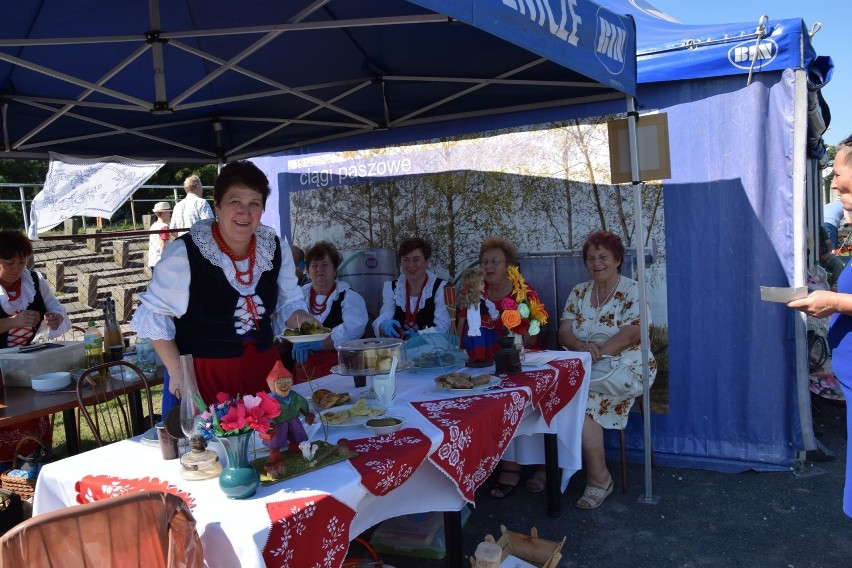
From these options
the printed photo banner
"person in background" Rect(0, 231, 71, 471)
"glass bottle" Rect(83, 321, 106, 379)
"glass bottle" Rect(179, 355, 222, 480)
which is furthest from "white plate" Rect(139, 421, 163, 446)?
the printed photo banner

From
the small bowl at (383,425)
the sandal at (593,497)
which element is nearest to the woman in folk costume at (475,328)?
the small bowl at (383,425)

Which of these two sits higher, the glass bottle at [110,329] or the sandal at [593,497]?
the glass bottle at [110,329]

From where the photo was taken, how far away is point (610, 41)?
291 cm

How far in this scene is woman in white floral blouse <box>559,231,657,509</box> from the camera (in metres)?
3.64

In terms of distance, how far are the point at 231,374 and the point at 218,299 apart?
29 cm

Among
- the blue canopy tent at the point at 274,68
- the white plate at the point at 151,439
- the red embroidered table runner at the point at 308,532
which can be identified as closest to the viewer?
the red embroidered table runner at the point at 308,532

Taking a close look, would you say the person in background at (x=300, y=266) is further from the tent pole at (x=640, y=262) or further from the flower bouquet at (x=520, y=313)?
the tent pole at (x=640, y=262)

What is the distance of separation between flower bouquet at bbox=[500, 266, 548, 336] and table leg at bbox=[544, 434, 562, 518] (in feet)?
1.84

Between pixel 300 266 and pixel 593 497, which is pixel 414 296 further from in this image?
pixel 593 497

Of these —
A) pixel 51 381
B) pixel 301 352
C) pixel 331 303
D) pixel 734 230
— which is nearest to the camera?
pixel 51 381

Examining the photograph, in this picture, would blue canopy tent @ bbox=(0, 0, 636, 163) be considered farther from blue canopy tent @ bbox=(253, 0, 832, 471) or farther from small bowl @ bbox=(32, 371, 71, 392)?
small bowl @ bbox=(32, 371, 71, 392)

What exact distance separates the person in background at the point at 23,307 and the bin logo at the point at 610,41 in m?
3.49

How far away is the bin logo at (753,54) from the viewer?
3.60m

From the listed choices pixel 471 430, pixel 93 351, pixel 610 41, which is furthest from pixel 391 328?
pixel 610 41
